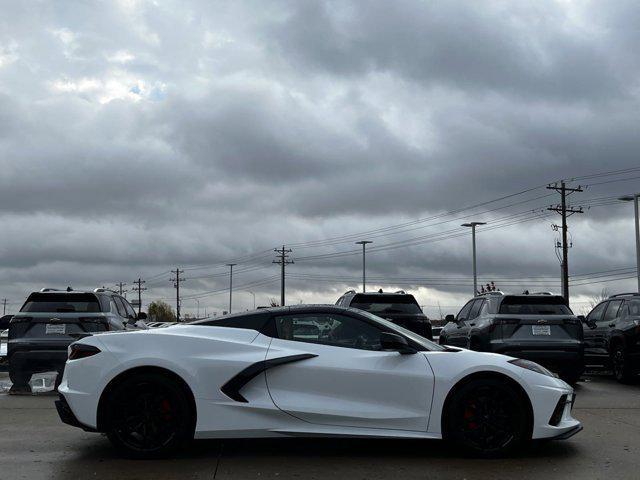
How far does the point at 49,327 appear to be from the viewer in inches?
476

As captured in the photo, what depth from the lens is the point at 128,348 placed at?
22.2 ft

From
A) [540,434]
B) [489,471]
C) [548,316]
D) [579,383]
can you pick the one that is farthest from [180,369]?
[579,383]

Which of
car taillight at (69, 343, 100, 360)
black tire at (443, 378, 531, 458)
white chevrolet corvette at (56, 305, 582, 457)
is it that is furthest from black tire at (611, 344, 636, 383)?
car taillight at (69, 343, 100, 360)

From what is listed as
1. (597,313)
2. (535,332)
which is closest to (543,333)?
(535,332)

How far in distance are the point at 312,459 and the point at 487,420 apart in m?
1.58

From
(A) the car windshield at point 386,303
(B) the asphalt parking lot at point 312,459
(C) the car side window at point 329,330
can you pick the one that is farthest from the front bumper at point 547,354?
(C) the car side window at point 329,330

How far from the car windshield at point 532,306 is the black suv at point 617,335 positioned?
171 cm

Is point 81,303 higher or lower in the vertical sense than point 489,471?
higher

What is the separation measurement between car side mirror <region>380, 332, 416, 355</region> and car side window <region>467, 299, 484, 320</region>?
728 centimetres

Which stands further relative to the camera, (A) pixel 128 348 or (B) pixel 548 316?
(B) pixel 548 316

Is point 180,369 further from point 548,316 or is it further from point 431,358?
point 548,316

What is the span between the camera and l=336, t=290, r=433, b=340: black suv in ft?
46.1

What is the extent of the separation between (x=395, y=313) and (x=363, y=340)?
290 inches

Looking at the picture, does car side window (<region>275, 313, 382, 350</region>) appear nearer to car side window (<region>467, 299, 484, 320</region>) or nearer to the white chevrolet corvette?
the white chevrolet corvette
